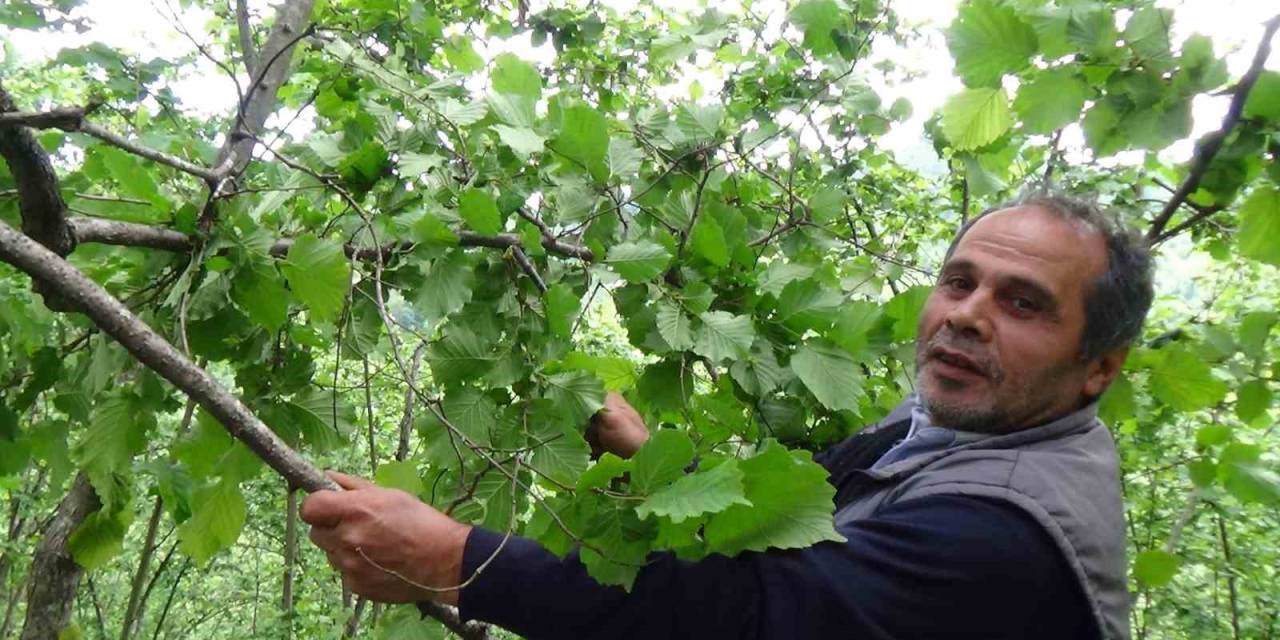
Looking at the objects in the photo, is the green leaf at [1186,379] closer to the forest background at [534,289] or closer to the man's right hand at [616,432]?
the forest background at [534,289]

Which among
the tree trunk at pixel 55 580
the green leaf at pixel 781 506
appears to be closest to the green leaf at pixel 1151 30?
the green leaf at pixel 781 506

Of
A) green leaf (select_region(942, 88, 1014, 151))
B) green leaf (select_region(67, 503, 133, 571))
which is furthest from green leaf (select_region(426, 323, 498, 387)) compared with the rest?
green leaf (select_region(942, 88, 1014, 151))

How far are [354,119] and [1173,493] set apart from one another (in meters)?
6.20

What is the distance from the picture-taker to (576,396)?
156 cm

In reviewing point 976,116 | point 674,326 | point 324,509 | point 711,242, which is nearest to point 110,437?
point 324,509

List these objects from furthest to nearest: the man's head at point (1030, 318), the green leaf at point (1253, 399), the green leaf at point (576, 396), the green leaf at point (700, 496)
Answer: the green leaf at point (1253, 399)
the man's head at point (1030, 318)
the green leaf at point (576, 396)
the green leaf at point (700, 496)

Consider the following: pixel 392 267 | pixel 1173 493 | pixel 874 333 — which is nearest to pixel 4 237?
pixel 392 267

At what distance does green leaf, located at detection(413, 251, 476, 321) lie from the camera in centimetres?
145

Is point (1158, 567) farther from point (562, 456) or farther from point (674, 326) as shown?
point (562, 456)

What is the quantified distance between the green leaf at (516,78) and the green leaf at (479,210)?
0.82 feet

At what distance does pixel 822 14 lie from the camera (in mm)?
1917

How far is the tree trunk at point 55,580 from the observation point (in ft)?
11.3

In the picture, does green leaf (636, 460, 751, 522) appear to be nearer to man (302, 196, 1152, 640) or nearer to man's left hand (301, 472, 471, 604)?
man (302, 196, 1152, 640)

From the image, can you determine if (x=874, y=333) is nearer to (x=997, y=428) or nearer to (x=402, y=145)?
(x=997, y=428)
